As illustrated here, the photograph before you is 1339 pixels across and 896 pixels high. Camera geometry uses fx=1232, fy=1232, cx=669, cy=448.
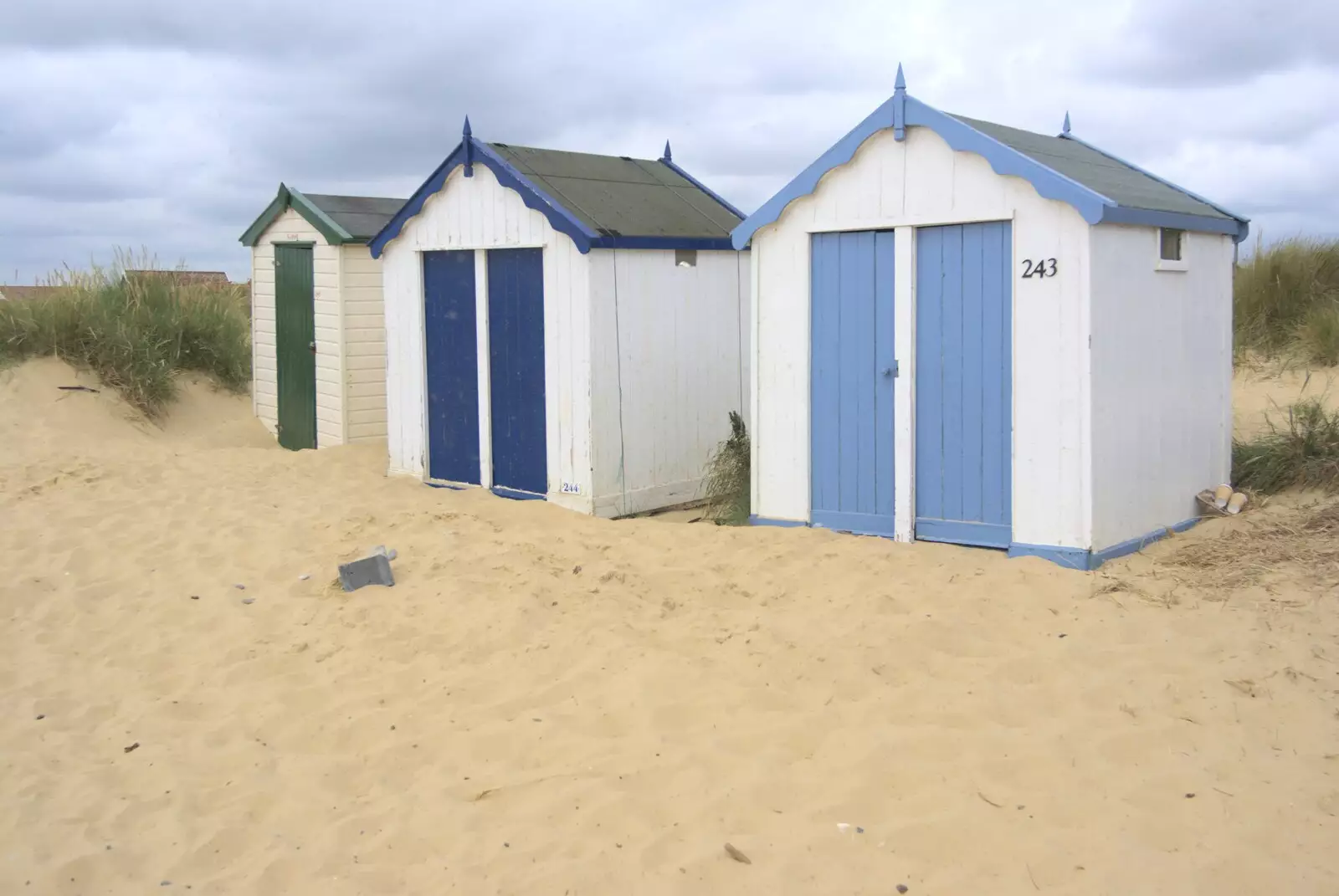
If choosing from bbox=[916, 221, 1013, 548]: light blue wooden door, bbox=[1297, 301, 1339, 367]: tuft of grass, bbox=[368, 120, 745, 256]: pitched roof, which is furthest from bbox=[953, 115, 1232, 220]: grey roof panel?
bbox=[1297, 301, 1339, 367]: tuft of grass

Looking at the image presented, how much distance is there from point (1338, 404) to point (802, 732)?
870 cm

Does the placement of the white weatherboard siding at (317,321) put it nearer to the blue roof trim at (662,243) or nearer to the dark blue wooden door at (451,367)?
the dark blue wooden door at (451,367)

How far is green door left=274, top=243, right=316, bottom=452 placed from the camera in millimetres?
13016

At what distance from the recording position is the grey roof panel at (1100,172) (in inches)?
298

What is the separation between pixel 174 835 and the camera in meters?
4.79

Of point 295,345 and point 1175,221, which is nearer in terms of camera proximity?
point 1175,221

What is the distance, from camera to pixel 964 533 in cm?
767

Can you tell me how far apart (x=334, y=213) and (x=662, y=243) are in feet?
14.7

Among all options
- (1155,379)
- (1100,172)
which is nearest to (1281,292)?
(1100,172)

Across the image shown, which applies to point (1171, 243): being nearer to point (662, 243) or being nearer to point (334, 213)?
point (662, 243)

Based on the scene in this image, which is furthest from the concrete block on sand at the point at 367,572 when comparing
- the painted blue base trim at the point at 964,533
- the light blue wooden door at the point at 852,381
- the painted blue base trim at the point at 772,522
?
the painted blue base trim at the point at 964,533

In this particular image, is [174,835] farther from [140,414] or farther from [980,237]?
[140,414]

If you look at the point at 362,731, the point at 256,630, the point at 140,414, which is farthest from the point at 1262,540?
the point at 140,414

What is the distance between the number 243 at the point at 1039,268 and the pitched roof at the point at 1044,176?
0.34 m
